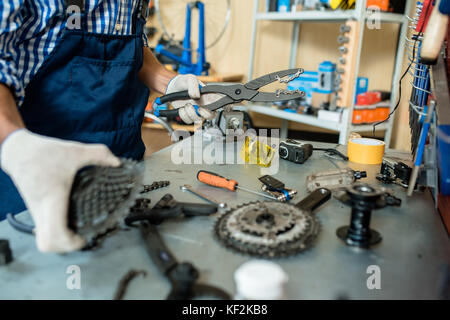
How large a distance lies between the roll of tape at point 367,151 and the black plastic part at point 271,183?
32cm

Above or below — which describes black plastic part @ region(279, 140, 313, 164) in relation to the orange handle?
above

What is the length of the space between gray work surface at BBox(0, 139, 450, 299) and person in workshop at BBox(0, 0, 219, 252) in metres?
0.05

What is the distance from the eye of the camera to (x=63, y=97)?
0.84 metres

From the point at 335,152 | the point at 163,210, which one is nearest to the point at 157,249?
the point at 163,210

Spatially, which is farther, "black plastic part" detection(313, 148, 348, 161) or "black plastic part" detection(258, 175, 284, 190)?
"black plastic part" detection(313, 148, 348, 161)

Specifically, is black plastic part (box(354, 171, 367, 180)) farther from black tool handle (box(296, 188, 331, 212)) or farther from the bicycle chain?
the bicycle chain

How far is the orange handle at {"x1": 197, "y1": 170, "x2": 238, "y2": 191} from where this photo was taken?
791mm

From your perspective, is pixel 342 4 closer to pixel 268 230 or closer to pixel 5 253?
pixel 268 230

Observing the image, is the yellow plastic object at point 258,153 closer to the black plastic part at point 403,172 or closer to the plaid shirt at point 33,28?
the black plastic part at point 403,172

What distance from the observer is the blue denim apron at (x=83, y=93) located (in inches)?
32.2

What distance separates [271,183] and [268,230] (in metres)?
0.25

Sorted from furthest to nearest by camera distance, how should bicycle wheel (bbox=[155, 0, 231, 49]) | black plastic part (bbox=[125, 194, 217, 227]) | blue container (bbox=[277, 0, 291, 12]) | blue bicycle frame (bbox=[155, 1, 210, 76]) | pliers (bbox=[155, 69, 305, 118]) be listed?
bicycle wheel (bbox=[155, 0, 231, 49])
blue bicycle frame (bbox=[155, 1, 210, 76])
blue container (bbox=[277, 0, 291, 12])
pliers (bbox=[155, 69, 305, 118])
black plastic part (bbox=[125, 194, 217, 227])

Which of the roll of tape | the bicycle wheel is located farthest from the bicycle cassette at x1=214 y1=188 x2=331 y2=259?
the bicycle wheel
